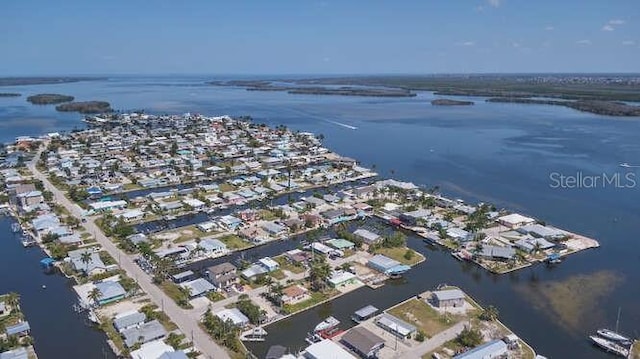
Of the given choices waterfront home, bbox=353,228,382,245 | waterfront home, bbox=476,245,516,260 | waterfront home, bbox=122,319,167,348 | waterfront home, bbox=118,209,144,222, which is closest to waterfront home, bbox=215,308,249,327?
waterfront home, bbox=122,319,167,348

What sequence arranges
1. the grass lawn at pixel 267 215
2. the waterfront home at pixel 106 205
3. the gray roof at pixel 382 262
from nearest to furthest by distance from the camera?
the gray roof at pixel 382 262
the grass lawn at pixel 267 215
the waterfront home at pixel 106 205

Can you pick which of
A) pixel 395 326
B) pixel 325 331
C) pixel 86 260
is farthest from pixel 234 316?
pixel 86 260

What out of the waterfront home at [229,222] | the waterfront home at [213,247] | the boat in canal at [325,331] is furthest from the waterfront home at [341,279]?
the waterfront home at [229,222]

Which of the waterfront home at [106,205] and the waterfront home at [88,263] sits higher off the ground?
the waterfront home at [106,205]

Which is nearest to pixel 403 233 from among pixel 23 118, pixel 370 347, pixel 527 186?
pixel 370 347

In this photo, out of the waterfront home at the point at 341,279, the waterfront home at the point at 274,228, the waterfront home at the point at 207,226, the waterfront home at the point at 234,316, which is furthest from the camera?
the waterfront home at the point at 207,226

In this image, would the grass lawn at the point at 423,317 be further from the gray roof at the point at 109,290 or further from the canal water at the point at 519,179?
the gray roof at the point at 109,290
